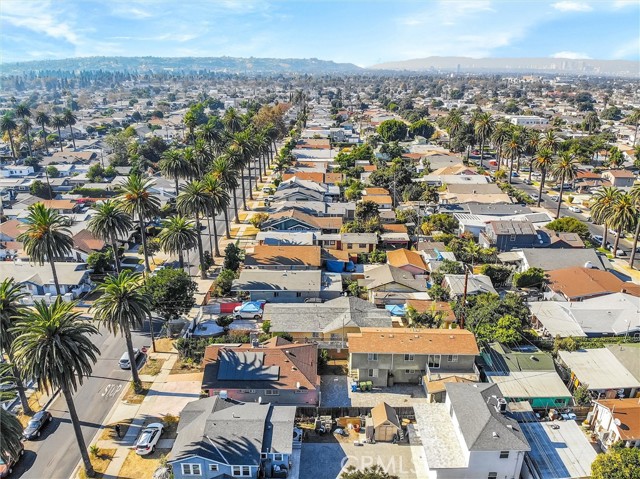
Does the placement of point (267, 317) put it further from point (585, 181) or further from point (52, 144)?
point (52, 144)

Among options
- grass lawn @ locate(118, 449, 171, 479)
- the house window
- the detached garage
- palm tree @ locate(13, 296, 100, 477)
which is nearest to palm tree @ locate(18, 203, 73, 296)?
palm tree @ locate(13, 296, 100, 477)

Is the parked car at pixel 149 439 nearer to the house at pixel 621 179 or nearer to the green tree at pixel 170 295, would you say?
the green tree at pixel 170 295

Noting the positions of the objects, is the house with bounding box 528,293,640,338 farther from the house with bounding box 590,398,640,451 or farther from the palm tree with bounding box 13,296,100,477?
the palm tree with bounding box 13,296,100,477

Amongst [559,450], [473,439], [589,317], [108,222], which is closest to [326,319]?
[473,439]

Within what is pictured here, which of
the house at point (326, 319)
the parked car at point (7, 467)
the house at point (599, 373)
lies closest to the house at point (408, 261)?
the house at point (326, 319)

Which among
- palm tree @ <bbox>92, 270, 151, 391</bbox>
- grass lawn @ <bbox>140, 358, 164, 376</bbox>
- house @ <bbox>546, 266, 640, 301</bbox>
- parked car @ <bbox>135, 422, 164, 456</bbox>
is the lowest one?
grass lawn @ <bbox>140, 358, 164, 376</bbox>

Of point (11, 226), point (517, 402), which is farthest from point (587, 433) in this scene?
point (11, 226)
